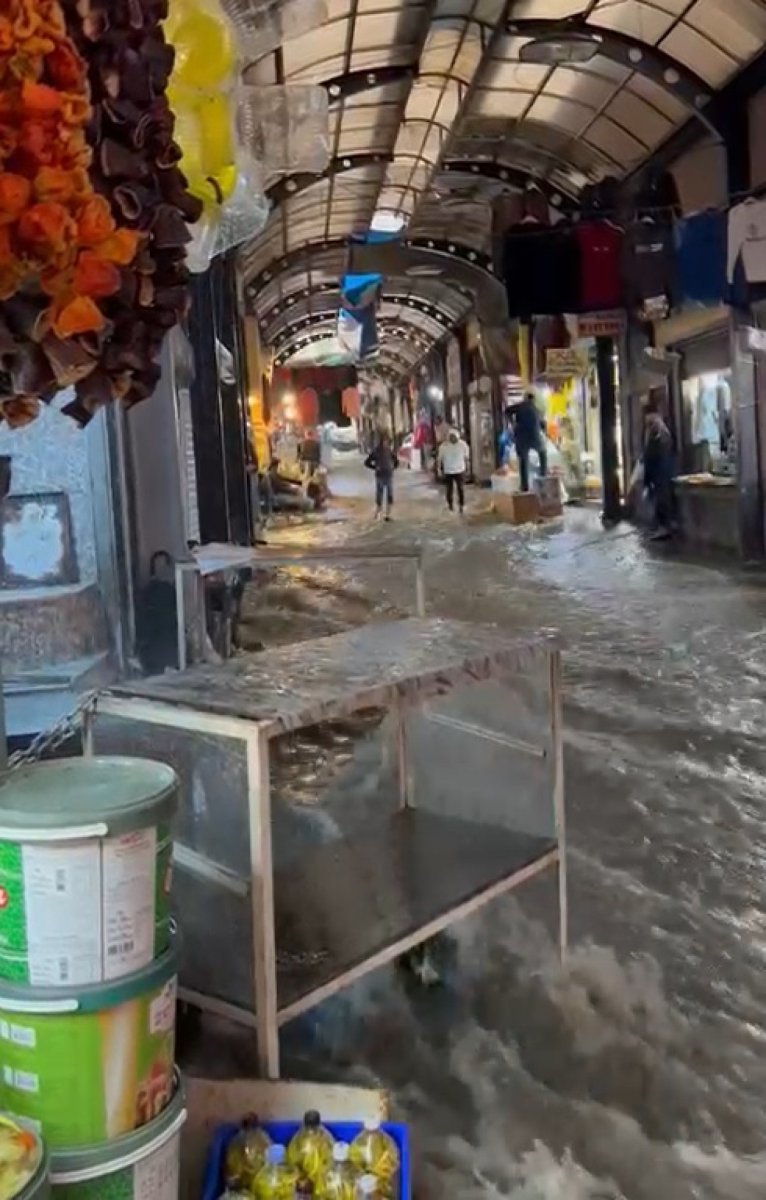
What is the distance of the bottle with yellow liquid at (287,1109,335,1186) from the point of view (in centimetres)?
203

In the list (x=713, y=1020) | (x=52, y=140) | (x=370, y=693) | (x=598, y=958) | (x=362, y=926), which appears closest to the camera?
(x=52, y=140)

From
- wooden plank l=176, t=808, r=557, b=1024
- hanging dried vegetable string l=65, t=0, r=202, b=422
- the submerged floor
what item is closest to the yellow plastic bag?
hanging dried vegetable string l=65, t=0, r=202, b=422

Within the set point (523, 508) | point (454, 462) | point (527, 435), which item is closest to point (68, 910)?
point (523, 508)

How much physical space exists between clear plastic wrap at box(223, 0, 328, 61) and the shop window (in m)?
11.3

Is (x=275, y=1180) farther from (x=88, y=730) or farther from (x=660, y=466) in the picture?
(x=660, y=466)

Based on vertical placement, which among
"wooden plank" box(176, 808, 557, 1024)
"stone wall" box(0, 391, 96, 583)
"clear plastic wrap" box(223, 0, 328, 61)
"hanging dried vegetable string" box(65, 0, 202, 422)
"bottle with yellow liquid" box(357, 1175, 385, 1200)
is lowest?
"bottle with yellow liquid" box(357, 1175, 385, 1200)

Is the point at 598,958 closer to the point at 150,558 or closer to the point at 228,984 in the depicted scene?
the point at 228,984

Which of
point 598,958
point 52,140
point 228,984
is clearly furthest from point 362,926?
point 52,140

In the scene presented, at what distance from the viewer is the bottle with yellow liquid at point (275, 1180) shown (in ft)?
6.48

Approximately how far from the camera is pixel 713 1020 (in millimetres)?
2973

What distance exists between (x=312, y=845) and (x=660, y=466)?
37.9 feet

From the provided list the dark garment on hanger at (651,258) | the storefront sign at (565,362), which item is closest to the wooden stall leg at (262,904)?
the dark garment on hanger at (651,258)

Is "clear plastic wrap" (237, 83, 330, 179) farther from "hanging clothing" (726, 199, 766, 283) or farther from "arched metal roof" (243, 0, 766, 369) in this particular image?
"hanging clothing" (726, 199, 766, 283)

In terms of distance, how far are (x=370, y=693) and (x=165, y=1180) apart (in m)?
0.97
